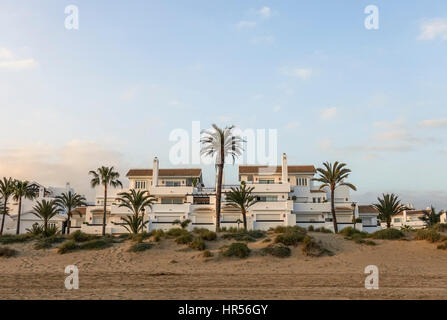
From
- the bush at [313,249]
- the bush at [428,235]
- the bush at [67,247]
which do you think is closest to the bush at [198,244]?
the bush at [313,249]

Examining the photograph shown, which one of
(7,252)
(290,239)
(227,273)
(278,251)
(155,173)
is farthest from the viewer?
(155,173)

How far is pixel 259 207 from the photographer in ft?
162

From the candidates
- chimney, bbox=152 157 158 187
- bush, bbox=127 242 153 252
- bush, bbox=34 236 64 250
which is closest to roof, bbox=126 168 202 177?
chimney, bbox=152 157 158 187

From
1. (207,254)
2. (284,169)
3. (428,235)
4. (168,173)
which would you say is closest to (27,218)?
(168,173)

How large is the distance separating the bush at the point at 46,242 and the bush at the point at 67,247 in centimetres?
176

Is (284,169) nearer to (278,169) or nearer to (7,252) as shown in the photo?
(278,169)

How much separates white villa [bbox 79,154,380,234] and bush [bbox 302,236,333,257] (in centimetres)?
2050

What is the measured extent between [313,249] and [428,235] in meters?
10.2

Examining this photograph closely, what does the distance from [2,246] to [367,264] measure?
26.3 metres

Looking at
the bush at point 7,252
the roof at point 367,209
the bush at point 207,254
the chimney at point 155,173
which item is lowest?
the bush at point 7,252

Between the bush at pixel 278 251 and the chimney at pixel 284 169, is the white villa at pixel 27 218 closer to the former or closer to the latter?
the chimney at pixel 284 169

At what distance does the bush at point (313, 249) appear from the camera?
24.7m
